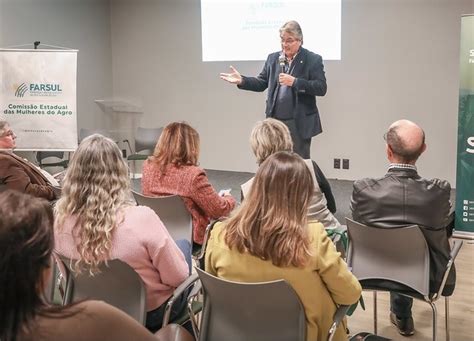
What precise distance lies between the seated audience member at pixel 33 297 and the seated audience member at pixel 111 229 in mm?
864

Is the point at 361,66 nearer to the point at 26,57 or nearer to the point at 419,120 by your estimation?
the point at 419,120

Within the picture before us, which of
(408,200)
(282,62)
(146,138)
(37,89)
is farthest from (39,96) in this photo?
(408,200)

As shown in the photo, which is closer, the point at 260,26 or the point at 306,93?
the point at 306,93

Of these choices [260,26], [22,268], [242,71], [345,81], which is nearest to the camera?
[22,268]

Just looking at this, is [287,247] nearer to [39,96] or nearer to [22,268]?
[22,268]

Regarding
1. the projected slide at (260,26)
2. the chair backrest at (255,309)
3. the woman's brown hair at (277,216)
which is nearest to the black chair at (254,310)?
the chair backrest at (255,309)

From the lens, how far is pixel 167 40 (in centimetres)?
761

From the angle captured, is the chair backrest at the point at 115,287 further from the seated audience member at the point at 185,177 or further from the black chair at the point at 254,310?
the seated audience member at the point at 185,177

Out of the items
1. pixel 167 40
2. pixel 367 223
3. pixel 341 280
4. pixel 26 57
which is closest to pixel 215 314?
pixel 341 280

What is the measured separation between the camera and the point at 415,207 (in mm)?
2488

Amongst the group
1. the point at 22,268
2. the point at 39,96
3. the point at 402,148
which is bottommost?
the point at 22,268

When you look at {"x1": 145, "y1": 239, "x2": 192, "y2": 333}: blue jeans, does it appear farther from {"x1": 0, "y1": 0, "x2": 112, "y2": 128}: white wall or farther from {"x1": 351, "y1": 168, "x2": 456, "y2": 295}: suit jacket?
{"x1": 0, "y1": 0, "x2": 112, "y2": 128}: white wall

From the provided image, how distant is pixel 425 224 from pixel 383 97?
13.4 ft

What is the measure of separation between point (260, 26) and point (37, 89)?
2.61 m
